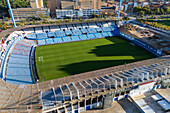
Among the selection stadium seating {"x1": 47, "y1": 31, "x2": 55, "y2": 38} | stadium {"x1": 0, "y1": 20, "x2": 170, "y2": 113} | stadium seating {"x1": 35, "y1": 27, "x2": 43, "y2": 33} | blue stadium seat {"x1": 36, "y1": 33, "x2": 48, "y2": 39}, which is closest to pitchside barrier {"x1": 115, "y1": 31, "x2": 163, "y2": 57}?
stadium {"x1": 0, "y1": 20, "x2": 170, "y2": 113}

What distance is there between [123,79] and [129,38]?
3414 centimetres

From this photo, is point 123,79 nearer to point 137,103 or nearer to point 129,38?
point 137,103

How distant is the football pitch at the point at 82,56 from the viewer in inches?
1199

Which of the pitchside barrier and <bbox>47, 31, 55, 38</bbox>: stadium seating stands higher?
<bbox>47, 31, 55, 38</bbox>: stadium seating

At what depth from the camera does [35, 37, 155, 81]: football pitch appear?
30464 millimetres

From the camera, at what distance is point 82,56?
37531 mm

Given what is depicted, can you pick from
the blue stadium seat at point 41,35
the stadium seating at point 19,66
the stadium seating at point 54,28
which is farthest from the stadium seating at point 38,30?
the stadium seating at point 19,66

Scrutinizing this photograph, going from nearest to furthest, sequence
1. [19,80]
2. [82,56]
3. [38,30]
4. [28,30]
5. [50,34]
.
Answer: [19,80]
[82,56]
[28,30]
[50,34]
[38,30]

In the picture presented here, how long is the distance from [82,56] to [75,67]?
269 inches

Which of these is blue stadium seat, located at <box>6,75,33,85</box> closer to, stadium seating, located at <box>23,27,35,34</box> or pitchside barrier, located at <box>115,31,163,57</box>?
stadium seating, located at <box>23,27,35,34</box>

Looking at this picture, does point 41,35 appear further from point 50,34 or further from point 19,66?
point 19,66

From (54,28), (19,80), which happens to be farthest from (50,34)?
(19,80)

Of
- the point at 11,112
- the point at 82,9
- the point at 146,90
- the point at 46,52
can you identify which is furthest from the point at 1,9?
the point at 146,90

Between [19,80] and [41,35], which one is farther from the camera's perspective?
[41,35]
